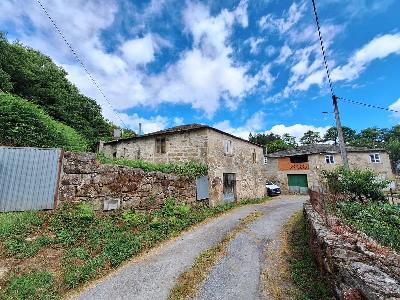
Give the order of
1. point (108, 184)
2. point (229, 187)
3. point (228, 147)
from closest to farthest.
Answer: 1. point (108, 184)
2. point (229, 187)
3. point (228, 147)

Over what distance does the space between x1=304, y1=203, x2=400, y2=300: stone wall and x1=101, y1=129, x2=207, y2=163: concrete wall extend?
10861mm

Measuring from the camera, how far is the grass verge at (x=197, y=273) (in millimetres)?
4797

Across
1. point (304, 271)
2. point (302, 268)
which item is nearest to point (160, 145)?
point (302, 268)

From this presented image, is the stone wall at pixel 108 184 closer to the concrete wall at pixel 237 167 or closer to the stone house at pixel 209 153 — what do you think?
the stone house at pixel 209 153

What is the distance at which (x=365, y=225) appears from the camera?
793 cm

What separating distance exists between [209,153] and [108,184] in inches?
318

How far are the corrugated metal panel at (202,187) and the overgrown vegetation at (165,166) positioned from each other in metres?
0.33

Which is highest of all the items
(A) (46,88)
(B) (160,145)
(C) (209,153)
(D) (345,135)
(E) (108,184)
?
(D) (345,135)

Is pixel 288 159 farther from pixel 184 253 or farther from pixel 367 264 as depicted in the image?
pixel 367 264

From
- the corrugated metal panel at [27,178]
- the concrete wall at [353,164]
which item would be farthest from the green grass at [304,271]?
the concrete wall at [353,164]

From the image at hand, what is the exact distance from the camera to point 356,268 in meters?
3.38

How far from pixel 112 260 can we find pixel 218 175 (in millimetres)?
11071

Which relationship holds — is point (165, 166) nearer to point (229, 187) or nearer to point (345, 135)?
point (229, 187)

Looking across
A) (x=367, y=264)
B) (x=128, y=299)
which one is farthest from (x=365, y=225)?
(x=128, y=299)
